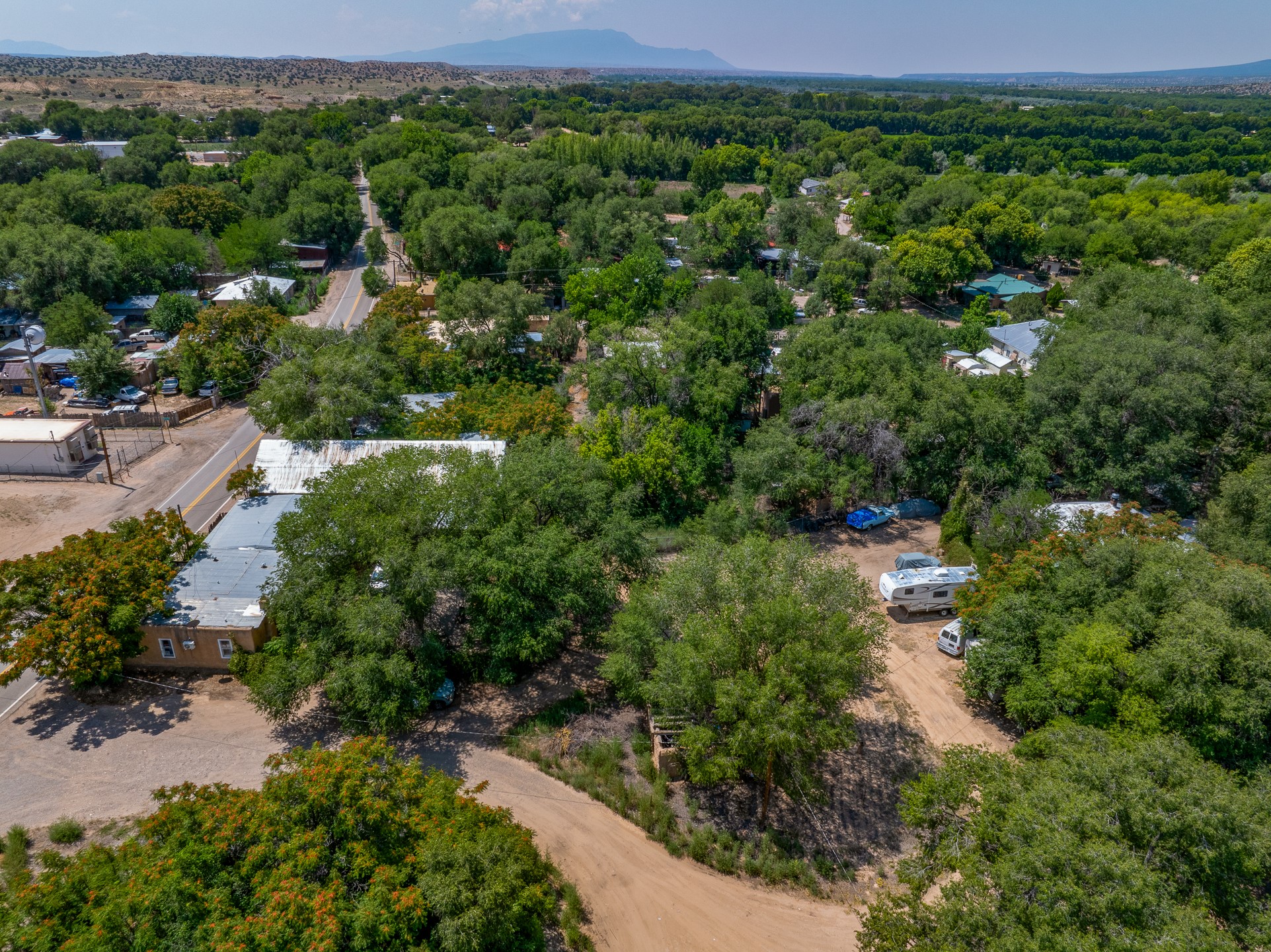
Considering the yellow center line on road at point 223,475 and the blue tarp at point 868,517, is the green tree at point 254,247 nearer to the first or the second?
the yellow center line on road at point 223,475

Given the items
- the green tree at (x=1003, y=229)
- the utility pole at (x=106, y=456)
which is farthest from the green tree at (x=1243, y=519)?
the utility pole at (x=106, y=456)

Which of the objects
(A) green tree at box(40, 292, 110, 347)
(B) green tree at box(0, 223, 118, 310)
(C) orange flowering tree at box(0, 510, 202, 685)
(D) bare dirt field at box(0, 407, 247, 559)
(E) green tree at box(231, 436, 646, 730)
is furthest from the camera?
(B) green tree at box(0, 223, 118, 310)

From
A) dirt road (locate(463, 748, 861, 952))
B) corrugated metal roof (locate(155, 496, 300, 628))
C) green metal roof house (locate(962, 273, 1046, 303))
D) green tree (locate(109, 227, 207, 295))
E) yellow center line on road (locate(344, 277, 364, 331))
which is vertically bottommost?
dirt road (locate(463, 748, 861, 952))

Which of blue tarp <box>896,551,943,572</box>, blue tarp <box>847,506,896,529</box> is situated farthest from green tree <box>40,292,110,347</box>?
blue tarp <box>896,551,943,572</box>

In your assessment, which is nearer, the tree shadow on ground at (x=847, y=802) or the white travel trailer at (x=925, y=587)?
the tree shadow on ground at (x=847, y=802)

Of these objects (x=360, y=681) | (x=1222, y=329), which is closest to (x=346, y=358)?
(x=360, y=681)

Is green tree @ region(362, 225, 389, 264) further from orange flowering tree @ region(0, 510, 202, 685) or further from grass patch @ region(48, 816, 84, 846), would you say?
grass patch @ region(48, 816, 84, 846)

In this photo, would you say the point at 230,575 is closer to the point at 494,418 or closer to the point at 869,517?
the point at 494,418
